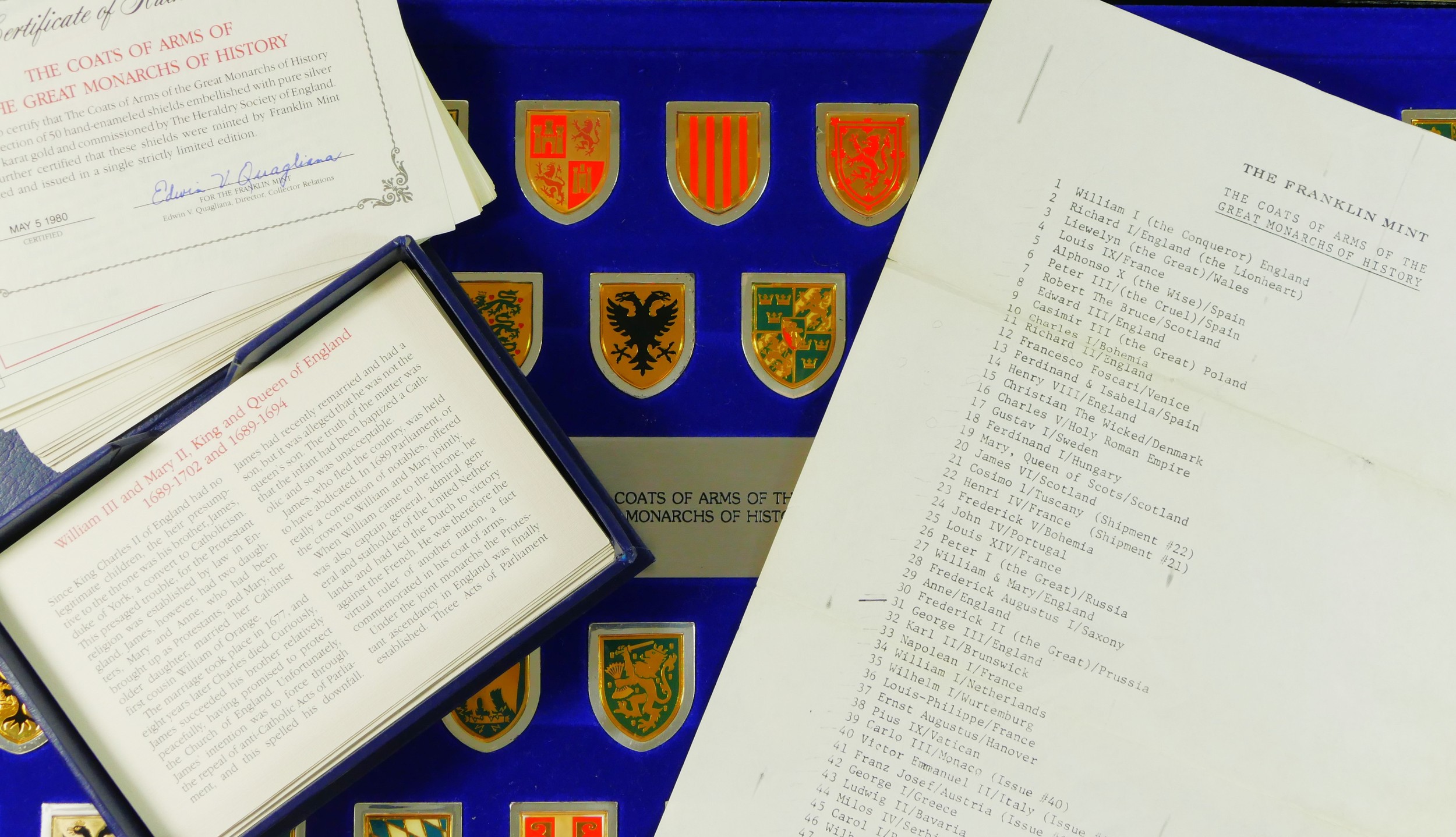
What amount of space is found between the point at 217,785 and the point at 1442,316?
673 mm

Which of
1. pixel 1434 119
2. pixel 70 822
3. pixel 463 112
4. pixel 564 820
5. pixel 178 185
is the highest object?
pixel 1434 119

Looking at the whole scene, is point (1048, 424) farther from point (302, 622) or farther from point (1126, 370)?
point (302, 622)

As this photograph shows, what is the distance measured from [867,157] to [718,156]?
85 mm

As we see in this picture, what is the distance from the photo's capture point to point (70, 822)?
459mm

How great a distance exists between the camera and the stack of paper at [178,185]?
45cm

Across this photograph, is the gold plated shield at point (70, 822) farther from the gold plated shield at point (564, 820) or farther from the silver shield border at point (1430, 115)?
the silver shield border at point (1430, 115)

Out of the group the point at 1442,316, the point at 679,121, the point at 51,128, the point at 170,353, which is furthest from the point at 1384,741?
the point at 51,128

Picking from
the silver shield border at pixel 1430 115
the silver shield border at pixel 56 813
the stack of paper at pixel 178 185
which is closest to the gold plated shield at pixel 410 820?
the silver shield border at pixel 56 813

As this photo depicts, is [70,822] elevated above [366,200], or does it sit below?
below

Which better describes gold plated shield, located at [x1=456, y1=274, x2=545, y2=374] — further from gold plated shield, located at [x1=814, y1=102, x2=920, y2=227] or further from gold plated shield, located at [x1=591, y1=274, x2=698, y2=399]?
gold plated shield, located at [x1=814, y1=102, x2=920, y2=227]

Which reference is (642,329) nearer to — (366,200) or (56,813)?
(366,200)

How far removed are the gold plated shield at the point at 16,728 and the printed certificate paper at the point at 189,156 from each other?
0.16 m

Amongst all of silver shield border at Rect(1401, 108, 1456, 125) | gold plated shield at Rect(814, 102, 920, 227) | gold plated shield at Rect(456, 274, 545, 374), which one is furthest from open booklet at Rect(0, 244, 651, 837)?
silver shield border at Rect(1401, 108, 1456, 125)
